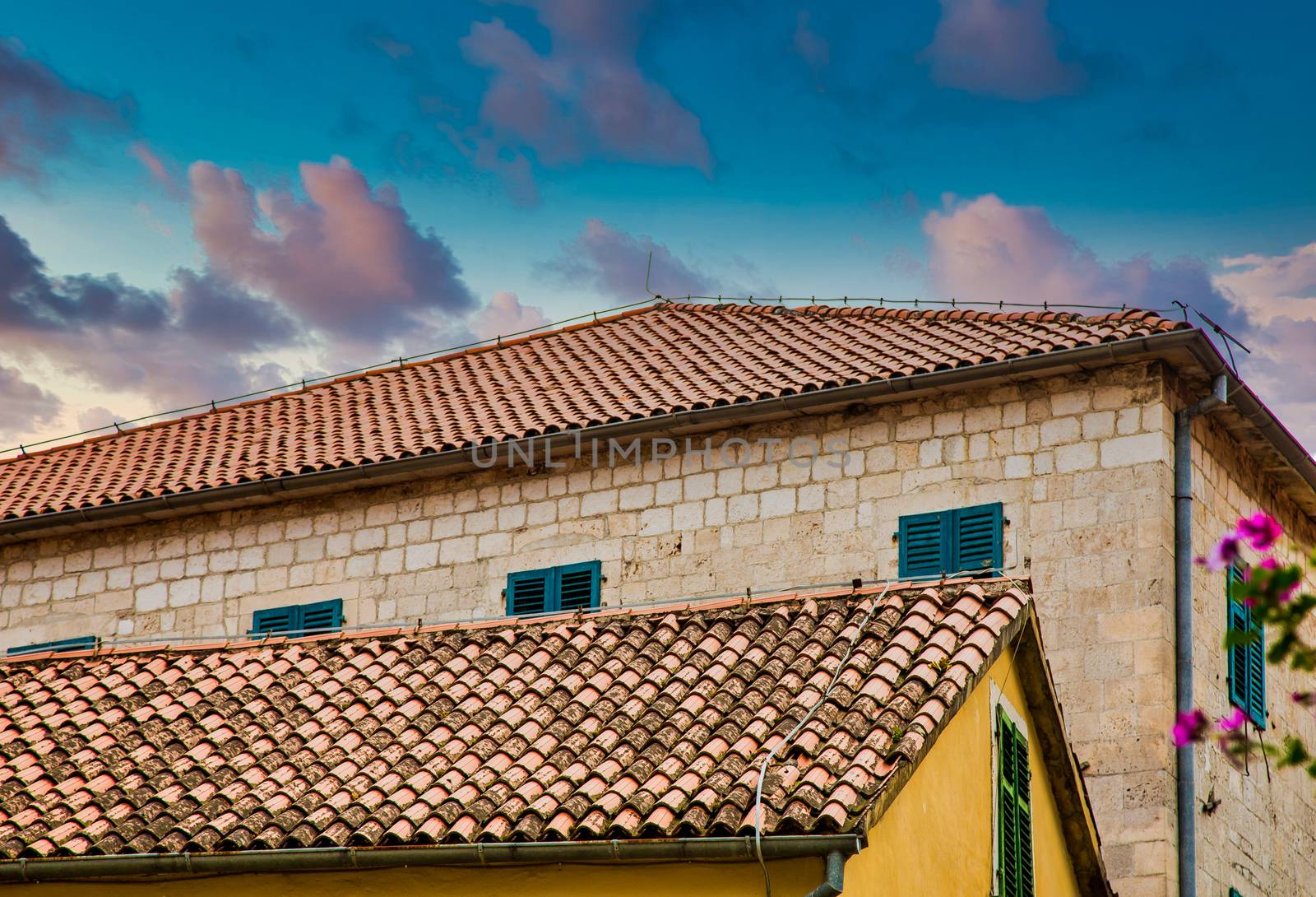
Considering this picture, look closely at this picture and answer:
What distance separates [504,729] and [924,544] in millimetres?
5887

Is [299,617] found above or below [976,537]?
below

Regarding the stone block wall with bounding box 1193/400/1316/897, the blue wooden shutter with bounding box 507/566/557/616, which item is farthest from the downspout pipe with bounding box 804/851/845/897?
the blue wooden shutter with bounding box 507/566/557/616

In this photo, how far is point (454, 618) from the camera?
1545 centimetres

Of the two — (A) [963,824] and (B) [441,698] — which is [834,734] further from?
(B) [441,698]

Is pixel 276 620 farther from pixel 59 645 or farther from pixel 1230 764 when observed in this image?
pixel 1230 764

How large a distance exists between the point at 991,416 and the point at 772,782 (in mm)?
7144

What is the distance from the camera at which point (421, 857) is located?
8086 millimetres

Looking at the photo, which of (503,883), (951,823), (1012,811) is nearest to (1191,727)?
(951,823)

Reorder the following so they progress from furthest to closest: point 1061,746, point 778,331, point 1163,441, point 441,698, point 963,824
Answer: point 778,331 < point 1163,441 < point 1061,746 < point 441,698 < point 963,824

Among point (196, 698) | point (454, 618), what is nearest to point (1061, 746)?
point (196, 698)

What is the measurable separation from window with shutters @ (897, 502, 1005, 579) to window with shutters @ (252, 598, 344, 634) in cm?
533

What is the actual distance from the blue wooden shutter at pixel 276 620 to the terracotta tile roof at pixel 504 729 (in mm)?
5033

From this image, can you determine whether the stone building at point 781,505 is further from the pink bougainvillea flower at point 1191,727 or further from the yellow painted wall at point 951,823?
the pink bougainvillea flower at point 1191,727

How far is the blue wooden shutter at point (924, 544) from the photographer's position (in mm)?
14164
